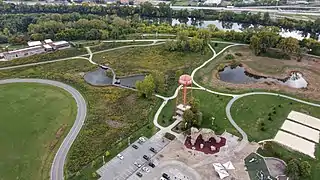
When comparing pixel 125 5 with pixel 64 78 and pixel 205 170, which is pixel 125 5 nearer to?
pixel 64 78

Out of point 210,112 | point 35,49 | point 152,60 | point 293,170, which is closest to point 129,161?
point 210,112

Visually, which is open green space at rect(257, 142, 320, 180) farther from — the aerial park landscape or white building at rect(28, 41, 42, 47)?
white building at rect(28, 41, 42, 47)

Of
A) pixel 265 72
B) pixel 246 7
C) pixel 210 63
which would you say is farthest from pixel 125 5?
pixel 265 72

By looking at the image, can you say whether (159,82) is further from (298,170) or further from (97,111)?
(298,170)

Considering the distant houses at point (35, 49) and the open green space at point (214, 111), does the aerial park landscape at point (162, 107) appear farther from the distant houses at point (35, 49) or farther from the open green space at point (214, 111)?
the distant houses at point (35, 49)

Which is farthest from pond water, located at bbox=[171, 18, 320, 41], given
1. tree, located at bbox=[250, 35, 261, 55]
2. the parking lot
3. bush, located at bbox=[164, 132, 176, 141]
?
the parking lot

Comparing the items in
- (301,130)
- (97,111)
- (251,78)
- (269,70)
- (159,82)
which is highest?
(159,82)

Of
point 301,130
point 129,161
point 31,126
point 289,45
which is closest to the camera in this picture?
point 129,161
